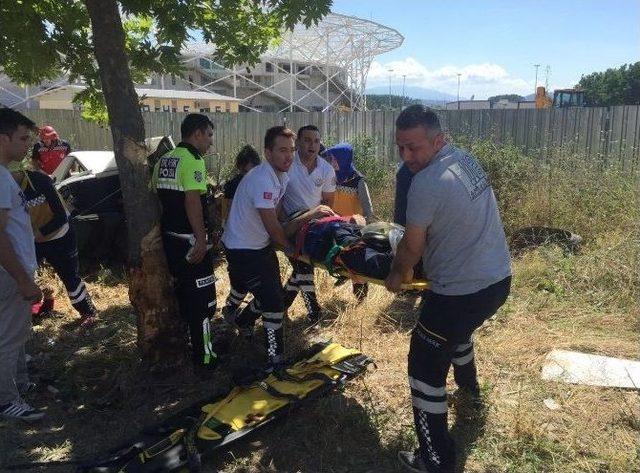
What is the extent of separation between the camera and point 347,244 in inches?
143

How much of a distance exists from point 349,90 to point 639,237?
5408 centimetres

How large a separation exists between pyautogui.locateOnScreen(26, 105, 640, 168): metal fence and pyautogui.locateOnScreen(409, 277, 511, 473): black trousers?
23.0 ft

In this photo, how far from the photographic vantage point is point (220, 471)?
312cm

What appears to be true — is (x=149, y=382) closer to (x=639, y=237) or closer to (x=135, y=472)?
(x=135, y=472)

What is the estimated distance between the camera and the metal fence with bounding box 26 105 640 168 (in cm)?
929

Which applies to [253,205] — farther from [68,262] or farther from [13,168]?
[13,168]

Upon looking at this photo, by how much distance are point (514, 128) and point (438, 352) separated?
28.5 feet

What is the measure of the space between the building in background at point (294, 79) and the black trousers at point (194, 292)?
32.3m

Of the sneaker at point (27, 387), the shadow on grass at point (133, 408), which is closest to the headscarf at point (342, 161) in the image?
the shadow on grass at point (133, 408)

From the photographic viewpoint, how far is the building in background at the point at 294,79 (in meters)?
38.4

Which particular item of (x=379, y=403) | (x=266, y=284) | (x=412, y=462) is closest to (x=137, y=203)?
(x=266, y=284)

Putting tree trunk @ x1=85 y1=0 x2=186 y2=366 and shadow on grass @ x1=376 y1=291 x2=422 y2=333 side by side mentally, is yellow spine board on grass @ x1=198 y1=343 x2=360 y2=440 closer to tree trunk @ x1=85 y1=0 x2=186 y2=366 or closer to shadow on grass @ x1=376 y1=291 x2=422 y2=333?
tree trunk @ x1=85 y1=0 x2=186 y2=366

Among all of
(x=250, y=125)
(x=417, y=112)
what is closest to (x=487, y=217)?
(x=417, y=112)

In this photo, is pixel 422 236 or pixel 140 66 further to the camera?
pixel 140 66
